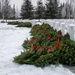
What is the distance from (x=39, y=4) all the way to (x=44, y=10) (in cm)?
332

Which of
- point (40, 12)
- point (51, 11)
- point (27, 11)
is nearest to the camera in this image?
point (51, 11)

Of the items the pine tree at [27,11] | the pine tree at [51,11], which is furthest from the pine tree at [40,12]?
the pine tree at [27,11]

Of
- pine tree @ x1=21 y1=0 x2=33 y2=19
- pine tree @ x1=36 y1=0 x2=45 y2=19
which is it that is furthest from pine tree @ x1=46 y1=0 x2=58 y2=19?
pine tree @ x1=21 y1=0 x2=33 y2=19

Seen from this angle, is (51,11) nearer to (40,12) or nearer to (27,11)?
(40,12)

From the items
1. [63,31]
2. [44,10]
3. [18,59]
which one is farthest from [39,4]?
[18,59]

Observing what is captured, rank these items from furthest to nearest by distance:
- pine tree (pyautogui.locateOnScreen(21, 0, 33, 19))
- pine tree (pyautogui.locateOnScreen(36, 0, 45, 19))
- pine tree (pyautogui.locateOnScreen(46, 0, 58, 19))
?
1. pine tree (pyautogui.locateOnScreen(21, 0, 33, 19))
2. pine tree (pyautogui.locateOnScreen(36, 0, 45, 19))
3. pine tree (pyautogui.locateOnScreen(46, 0, 58, 19))

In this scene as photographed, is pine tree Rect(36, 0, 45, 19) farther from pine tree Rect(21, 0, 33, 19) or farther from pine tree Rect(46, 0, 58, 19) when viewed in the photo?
pine tree Rect(21, 0, 33, 19)

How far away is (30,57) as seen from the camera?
7.16 m

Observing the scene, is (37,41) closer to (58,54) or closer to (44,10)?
(58,54)

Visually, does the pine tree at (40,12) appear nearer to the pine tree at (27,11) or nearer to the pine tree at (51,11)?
the pine tree at (51,11)

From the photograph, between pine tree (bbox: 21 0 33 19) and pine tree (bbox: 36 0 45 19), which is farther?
pine tree (bbox: 21 0 33 19)

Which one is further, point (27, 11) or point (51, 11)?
point (27, 11)

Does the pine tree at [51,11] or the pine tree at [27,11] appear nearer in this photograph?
the pine tree at [51,11]

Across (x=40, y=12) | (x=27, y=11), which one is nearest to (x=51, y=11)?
(x=40, y=12)
